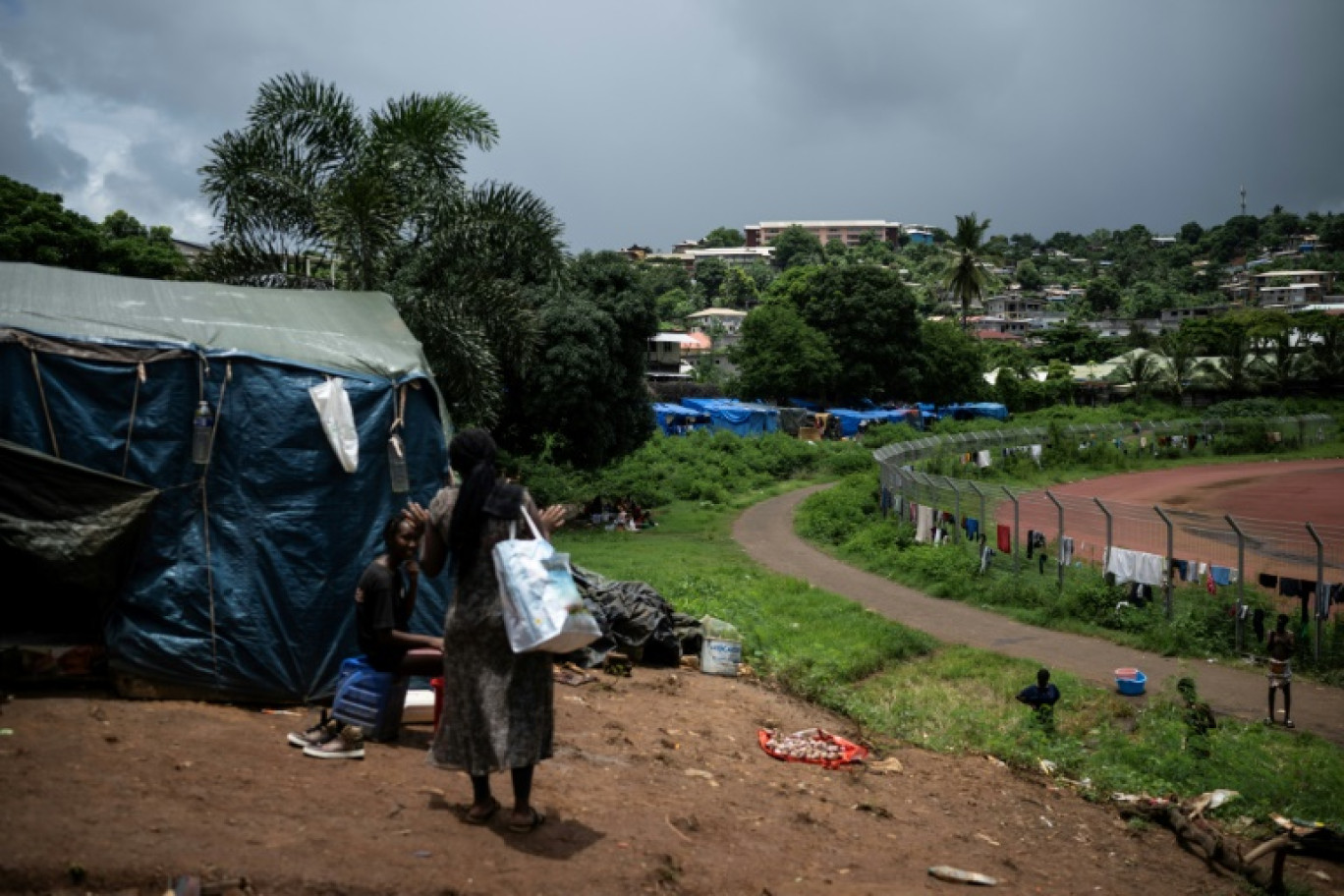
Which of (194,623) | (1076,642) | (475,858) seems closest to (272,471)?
(194,623)

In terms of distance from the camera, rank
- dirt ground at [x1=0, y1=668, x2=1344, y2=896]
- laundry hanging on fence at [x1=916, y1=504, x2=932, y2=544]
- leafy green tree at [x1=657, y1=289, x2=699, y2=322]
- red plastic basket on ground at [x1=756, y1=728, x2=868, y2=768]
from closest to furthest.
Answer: dirt ground at [x1=0, y1=668, x2=1344, y2=896] < red plastic basket on ground at [x1=756, y1=728, x2=868, y2=768] < laundry hanging on fence at [x1=916, y1=504, x2=932, y2=544] < leafy green tree at [x1=657, y1=289, x2=699, y2=322]

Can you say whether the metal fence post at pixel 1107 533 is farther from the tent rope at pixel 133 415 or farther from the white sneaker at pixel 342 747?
the tent rope at pixel 133 415

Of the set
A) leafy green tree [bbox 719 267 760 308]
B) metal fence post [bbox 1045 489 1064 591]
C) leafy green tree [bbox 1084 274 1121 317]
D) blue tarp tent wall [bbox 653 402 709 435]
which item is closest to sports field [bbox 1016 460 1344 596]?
metal fence post [bbox 1045 489 1064 591]

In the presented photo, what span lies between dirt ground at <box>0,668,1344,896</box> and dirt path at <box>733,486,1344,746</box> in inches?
217

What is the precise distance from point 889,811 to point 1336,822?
4.14 m

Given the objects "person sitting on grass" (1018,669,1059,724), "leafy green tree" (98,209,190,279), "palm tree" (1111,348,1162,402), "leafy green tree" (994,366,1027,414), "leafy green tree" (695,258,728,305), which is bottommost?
"person sitting on grass" (1018,669,1059,724)

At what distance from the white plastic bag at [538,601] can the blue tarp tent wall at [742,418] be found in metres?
42.0

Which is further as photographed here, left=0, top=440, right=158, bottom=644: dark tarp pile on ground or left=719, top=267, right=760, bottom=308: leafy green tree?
left=719, top=267, right=760, bottom=308: leafy green tree

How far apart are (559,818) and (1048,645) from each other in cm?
1202

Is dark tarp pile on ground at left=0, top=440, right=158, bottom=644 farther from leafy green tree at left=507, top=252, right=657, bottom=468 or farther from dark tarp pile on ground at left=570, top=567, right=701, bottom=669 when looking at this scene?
leafy green tree at left=507, top=252, right=657, bottom=468

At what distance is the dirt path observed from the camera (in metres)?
13.1

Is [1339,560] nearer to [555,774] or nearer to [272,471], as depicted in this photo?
[555,774]

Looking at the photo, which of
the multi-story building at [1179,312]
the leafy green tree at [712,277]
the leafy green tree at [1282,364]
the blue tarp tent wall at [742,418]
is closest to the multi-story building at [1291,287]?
the multi-story building at [1179,312]

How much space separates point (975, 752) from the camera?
984 cm
